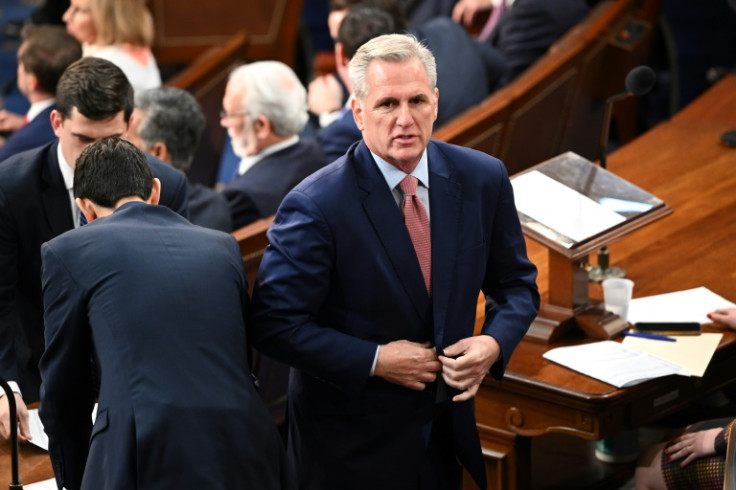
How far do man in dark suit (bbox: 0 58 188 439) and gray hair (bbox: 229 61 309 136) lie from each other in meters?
1.44

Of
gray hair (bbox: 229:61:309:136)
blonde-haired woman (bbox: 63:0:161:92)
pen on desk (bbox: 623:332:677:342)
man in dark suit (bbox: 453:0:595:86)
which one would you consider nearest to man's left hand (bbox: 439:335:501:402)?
pen on desk (bbox: 623:332:677:342)

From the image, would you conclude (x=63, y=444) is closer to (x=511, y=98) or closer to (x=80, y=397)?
(x=80, y=397)

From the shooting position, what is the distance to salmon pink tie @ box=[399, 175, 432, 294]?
2.96 metres

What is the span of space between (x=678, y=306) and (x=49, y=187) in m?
1.88

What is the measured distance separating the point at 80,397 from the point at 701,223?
2573 millimetres

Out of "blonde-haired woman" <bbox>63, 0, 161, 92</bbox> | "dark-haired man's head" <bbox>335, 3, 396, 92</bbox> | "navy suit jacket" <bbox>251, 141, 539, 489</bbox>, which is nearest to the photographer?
"navy suit jacket" <bbox>251, 141, 539, 489</bbox>

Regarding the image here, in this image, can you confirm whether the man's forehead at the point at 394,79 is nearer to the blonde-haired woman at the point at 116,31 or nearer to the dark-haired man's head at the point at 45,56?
the dark-haired man's head at the point at 45,56

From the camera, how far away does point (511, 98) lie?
17.5 ft

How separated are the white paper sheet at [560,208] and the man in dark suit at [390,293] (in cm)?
58

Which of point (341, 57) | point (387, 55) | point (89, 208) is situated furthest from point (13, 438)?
point (341, 57)

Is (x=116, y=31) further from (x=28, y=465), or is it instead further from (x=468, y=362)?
(x=468, y=362)

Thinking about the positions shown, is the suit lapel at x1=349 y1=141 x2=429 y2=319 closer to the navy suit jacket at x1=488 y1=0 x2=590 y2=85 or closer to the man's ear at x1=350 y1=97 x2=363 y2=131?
the man's ear at x1=350 y1=97 x2=363 y2=131

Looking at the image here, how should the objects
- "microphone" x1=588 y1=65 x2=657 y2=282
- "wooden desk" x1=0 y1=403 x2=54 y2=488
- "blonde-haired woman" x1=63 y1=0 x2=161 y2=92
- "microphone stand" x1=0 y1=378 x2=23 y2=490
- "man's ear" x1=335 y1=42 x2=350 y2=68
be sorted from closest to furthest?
"microphone stand" x1=0 y1=378 x2=23 y2=490
"wooden desk" x1=0 y1=403 x2=54 y2=488
"microphone" x1=588 y1=65 x2=657 y2=282
"man's ear" x1=335 y1=42 x2=350 y2=68
"blonde-haired woman" x1=63 y1=0 x2=161 y2=92

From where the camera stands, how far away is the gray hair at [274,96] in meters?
4.96
